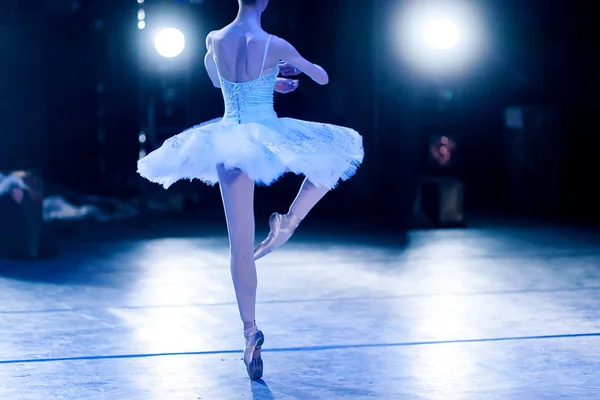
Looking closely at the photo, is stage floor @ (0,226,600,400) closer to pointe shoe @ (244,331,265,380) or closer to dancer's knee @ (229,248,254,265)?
pointe shoe @ (244,331,265,380)

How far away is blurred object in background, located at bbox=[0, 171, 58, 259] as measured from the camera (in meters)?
7.52

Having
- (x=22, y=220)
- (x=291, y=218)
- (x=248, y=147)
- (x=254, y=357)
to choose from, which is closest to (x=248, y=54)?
(x=248, y=147)

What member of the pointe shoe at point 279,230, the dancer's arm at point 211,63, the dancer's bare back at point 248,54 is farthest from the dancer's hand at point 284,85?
the pointe shoe at point 279,230

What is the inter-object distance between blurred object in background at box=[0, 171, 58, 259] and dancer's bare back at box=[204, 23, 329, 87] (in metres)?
4.27

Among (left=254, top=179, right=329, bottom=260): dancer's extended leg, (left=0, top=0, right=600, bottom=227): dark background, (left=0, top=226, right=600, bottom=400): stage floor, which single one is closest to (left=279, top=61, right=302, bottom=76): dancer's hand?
(left=254, top=179, right=329, bottom=260): dancer's extended leg

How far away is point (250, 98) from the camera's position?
12.4 ft

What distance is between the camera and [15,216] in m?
7.54

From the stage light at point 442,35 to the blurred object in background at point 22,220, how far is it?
4345 millimetres

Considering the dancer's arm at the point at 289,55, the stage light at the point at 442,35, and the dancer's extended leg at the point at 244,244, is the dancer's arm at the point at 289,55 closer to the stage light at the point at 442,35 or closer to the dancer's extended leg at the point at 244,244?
the dancer's extended leg at the point at 244,244

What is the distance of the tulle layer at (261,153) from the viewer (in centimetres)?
358

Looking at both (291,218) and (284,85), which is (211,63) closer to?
(284,85)

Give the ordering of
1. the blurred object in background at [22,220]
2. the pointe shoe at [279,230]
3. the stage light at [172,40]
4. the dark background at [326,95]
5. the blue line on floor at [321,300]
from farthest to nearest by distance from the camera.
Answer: the dark background at [326,95]
the stage light at [172,40]
the blurred object in background at [22,220]
the blue line on floor at [321,300]
the pointe shoe at [279,230]

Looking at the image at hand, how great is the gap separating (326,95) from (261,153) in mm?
8474

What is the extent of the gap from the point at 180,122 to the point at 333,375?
927 centimetres
